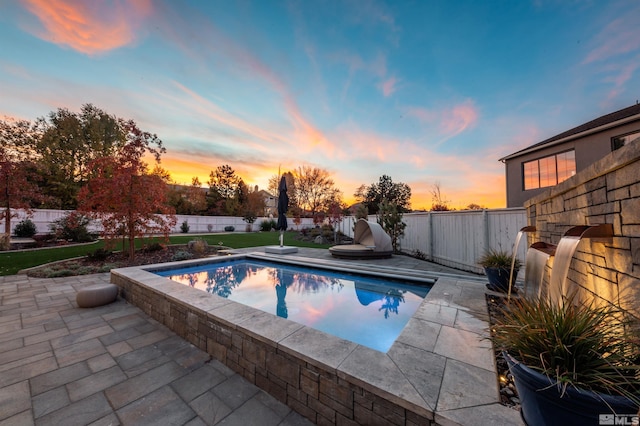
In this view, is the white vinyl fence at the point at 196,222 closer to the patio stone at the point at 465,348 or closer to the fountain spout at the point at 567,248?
the patio stone at the point at 465,348

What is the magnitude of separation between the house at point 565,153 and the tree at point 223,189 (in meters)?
29.4

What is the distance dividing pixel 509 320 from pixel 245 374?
8.17 ft

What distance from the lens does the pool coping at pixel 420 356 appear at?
4.93 ft

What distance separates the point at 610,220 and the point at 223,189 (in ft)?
117

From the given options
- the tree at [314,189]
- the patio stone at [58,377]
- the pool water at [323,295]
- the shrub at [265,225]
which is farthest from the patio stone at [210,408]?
the tree at [314,189]

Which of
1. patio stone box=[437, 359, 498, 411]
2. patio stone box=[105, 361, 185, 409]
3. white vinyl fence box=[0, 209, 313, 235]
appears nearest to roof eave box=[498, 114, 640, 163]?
patio stone box=[437, 359, 498, 411]

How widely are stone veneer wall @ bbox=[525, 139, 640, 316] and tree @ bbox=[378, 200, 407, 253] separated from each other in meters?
7.74

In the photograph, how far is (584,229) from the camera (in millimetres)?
1792

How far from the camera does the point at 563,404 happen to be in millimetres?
1003

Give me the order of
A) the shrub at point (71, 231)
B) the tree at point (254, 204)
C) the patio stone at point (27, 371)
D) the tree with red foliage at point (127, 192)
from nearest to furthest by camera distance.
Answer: the patio stone at point (27, 371) → the tree with red foliage at point (127, 192) → the shrub at point (71, 231) → the tree at point (254, 204)

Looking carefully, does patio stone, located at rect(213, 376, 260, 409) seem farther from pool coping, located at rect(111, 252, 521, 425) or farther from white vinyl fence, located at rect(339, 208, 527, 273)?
white vinyl fence, located at rect(339, 208, 527, 273)

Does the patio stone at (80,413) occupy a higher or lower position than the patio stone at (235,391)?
higher

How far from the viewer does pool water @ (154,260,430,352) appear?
3682 millimetres

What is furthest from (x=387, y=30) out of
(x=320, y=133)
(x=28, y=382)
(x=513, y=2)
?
(x=28, y=382)
